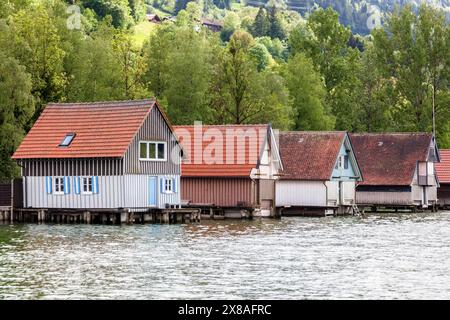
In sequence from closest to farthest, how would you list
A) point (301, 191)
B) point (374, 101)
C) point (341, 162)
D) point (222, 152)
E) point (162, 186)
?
point (162, 186)
point (222, 152)
point (301, 191)
point (341, 162)
point (374, 101)

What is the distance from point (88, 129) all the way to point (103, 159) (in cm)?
315

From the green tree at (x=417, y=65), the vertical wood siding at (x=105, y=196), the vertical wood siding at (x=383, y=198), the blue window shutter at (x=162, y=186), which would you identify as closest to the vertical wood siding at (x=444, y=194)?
the vertical wood siding at (x=383, y=198)

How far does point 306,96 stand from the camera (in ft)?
389

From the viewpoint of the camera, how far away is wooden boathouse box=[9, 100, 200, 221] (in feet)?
225

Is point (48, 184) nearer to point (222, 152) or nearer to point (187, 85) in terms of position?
point (222, 152)

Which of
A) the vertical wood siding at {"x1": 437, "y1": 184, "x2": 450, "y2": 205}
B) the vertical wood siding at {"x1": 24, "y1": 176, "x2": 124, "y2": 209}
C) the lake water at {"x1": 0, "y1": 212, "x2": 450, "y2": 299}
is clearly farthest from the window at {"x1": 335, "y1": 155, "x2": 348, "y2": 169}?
the vertical wood siding at {"x1": 24, "y1": 176, "x2": 124, "y2": 209}

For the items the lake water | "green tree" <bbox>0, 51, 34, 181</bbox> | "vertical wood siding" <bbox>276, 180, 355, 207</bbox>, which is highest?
"green tree" <bbox>0, 51, 34, 181</bbox>

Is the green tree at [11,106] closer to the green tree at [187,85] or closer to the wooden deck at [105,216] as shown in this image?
the wooden deck at [105,216]

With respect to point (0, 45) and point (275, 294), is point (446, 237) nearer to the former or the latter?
point (275, 294)

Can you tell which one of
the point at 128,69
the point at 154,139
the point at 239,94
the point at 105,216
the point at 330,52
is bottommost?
the point at 105,216

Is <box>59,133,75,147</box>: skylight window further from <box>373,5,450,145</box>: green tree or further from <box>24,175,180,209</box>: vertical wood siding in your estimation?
<box>373,5,450,145</box>: green tree

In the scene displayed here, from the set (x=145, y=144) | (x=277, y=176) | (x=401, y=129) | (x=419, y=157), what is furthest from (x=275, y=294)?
(x=401, y=129)

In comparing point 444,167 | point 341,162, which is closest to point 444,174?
point 444,167

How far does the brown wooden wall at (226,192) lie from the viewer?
79188 millimetres
